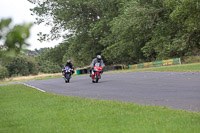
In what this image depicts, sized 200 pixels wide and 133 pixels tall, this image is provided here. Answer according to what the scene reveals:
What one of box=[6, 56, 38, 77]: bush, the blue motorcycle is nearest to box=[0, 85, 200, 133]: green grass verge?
the blue motorcycle

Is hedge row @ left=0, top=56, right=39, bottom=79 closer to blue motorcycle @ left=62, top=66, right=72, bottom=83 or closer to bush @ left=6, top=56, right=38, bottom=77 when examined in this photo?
bush @ left=6, top=56, right=38, bottom=77

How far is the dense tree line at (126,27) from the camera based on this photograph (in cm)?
4788

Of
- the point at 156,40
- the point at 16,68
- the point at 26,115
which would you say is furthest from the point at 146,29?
the point at 16,68

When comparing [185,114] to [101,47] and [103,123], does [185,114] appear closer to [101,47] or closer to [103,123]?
[103,123]

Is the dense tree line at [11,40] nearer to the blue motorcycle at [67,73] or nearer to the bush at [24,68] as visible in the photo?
the blue motorcycle at [67,73]

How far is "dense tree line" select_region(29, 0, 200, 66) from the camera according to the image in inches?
1885

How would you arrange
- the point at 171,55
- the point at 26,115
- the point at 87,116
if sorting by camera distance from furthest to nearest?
1. the point at 171,55
2. the point at 26,115
3. the point at 87,116

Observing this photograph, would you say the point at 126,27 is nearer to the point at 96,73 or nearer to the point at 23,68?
the point at 96,73

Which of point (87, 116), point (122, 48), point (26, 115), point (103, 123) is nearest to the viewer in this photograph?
point (103, 123)

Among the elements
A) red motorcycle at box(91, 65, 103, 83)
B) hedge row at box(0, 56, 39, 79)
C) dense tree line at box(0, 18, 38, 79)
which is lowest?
red motorcycle at box(91, 65, 103, 83)

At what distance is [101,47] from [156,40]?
644 inches

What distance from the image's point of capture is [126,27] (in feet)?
170

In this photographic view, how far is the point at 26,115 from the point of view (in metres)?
10.4

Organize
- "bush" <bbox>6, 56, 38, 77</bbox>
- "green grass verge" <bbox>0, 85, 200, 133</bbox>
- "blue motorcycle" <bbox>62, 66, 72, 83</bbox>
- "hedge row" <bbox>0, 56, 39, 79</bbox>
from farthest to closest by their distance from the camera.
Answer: "bush" <bbox>6, 56, 38, 77</bbox> → "hedge row" <bbox>0, 56, 39, 79</bbox> → "blue motorcycle" <bbox>62, 66, 72, 83</bbox> → "green grass verge" <bbox>0, 85, 200, 133</bbox>
